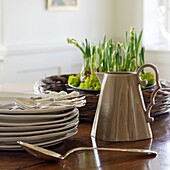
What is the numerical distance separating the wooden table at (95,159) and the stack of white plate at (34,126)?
0.03m

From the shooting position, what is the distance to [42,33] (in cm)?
388

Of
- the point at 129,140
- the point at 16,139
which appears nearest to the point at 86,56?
the point at 129,140

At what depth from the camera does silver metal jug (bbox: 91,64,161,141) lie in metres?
1.24

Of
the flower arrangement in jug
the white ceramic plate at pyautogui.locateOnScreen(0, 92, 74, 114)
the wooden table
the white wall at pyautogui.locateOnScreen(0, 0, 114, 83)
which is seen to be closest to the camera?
the wooden table

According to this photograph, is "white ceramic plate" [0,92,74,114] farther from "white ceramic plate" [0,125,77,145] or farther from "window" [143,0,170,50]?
"window" [143,0,170,50]

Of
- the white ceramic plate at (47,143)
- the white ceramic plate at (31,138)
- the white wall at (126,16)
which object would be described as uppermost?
the white wall at (126,16)

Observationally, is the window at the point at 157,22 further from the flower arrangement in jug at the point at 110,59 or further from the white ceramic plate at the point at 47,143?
the white ceramic plate at the point at 47,143

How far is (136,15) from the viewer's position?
4195 millimetres

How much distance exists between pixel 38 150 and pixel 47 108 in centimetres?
15

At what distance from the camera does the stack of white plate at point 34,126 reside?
113 cm

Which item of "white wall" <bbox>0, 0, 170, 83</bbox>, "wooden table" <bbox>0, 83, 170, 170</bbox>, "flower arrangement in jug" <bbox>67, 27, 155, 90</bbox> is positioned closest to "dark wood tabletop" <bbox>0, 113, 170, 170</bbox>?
"wooden table" <bbox>0, 83, 170, 170</bbox>

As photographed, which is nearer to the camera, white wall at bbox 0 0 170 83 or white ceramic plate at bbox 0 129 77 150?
white ceramic plate at bbox 0 129 77 150

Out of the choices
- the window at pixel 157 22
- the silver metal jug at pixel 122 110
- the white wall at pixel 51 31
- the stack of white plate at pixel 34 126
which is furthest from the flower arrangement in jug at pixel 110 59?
the window at pixel 157 22

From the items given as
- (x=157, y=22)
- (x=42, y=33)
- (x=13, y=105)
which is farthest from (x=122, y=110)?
(x=157, y=22)
